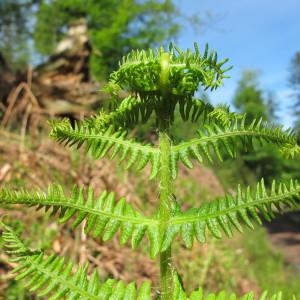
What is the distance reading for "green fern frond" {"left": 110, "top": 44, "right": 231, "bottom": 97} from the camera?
1110 millimetres

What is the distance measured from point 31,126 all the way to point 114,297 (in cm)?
506

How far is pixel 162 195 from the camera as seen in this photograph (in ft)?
3.73

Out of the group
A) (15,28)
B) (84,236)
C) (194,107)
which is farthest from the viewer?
(15,28)

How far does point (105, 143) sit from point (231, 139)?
32cm

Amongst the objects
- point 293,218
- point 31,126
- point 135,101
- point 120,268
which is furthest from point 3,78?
point 293,218

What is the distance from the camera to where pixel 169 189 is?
1144 mm

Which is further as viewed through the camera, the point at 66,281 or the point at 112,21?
the point at 112,21

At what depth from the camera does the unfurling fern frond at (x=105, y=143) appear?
1.12m

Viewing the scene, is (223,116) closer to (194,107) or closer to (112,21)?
(194,107)

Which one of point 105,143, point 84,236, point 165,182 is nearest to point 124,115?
point 105,143

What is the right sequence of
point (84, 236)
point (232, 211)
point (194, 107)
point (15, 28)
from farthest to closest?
point (15, 28)
point (84, 236)
point (194, 107)
point (232, 211)

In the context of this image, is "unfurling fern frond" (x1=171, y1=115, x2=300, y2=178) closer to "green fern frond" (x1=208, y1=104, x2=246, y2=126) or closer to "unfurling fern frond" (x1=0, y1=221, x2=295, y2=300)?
"green fern frond" (x1=208, y1=104, x2=246, y2=126)

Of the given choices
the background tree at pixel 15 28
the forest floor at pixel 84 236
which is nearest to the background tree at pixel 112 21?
the background tree at pixel 15 28

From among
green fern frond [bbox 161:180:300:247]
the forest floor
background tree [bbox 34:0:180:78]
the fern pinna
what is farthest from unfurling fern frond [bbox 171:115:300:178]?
background tree [bbox 34:0:180:78]
